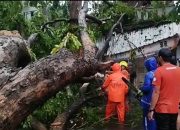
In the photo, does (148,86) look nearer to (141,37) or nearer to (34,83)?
(34,83)

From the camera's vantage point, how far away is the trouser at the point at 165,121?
18.0 ft

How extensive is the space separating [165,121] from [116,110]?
3.34 m

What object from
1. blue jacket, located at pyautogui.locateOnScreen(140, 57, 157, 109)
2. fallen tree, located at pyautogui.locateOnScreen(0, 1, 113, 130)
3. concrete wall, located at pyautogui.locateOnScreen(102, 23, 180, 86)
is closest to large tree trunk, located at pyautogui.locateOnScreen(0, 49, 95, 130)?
fallen tree, located at pyautogui.locateOnScreen(0, 1, 113, 130)

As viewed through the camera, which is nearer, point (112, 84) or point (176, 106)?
point (176, 106)

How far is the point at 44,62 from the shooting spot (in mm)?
5570

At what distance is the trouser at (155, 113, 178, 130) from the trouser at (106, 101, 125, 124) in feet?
9.83

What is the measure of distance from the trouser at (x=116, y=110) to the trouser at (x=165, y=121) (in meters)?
3.00

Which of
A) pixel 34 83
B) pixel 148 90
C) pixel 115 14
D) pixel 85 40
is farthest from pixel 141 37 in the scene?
pixel 34 83

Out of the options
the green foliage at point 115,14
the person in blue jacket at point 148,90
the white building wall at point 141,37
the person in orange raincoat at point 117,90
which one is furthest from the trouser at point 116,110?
the green foliage at point 115,14

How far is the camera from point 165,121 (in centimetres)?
549

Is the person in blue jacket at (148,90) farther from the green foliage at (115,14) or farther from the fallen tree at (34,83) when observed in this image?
the green foliage at (115,14)

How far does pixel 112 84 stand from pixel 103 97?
3.00ft

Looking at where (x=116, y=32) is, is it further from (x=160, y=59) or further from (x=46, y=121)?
(x=160, y=59)

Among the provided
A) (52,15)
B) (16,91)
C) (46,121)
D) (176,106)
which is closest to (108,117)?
(46,121)
